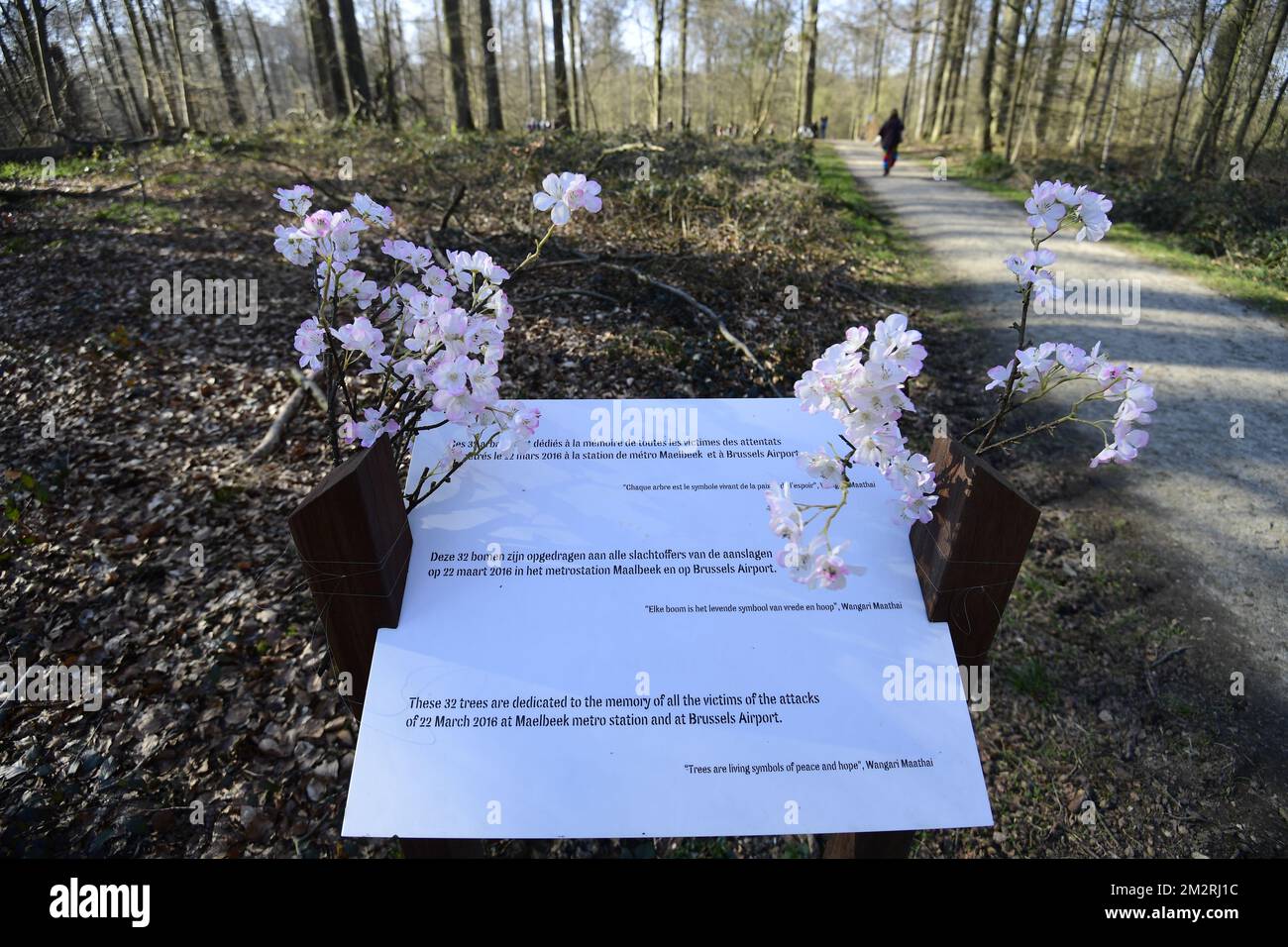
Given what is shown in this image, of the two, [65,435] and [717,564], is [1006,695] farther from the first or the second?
[65,435]

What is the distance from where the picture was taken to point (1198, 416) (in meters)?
6.36

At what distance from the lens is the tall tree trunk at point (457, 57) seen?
47.3 ft

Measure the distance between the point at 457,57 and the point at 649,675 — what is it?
16372mm

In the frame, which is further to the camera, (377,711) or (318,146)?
(318,146)

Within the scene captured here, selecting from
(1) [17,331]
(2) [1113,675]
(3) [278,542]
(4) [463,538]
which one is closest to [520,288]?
(3) [278,542]

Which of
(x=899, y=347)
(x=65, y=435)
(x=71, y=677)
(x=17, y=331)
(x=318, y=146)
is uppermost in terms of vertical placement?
(x=318, y=146)

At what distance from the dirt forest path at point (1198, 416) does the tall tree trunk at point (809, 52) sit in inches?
633

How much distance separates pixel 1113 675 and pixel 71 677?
5790mm

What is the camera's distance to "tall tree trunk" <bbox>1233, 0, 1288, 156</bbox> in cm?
1095

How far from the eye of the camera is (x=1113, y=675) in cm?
394

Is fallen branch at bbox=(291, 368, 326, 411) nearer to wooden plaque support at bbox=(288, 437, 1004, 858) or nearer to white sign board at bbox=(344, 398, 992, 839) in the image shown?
white sign board at bbox=(344, 398, 992, 839)

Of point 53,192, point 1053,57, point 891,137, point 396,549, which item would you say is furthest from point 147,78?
point 1053,57

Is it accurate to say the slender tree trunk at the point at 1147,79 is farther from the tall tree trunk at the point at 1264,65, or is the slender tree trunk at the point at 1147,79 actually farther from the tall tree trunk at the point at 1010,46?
the tall tree trunk at the point at 1264,65

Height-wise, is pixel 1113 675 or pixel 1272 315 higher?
pixel 1272 315
